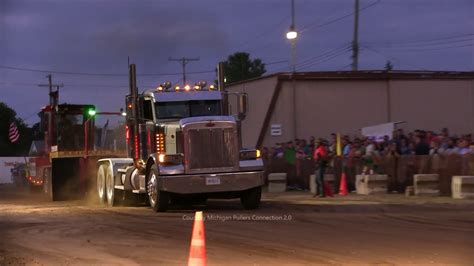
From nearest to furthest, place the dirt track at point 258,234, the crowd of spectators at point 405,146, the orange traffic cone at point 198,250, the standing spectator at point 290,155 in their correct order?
the orange traffic cone at point 198,250
the dirt track at point 258,234
the crowd of spectators at point 405,146
the standing spectator at point 290,155

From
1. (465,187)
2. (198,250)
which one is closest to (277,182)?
(465,187)

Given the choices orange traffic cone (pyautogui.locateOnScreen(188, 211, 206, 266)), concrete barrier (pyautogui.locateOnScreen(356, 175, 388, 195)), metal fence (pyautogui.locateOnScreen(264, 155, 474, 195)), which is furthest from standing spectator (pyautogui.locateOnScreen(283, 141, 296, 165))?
orange traffic cone (pyautogui.locateOnScreen(188, 211, 206, 266))

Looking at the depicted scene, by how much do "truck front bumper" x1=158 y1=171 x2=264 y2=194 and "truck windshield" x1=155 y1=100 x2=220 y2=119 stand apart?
82.6 inches

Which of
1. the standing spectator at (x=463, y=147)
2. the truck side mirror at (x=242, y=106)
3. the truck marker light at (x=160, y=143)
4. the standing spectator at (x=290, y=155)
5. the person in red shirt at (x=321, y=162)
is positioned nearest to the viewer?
the truck marker light at (x=160, y=143)

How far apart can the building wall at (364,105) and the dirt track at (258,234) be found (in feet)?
58.3

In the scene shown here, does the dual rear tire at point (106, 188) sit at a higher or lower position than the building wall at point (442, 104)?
lower

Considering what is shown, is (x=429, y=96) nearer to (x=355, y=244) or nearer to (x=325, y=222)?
(x=325, y=222)

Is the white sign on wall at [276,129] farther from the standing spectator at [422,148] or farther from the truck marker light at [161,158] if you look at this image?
the truck marker light at [161,158]

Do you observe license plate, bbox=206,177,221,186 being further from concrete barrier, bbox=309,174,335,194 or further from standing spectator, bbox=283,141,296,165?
standing spectator, bbox=283,141,296,165

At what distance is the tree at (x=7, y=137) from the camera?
88625 mm

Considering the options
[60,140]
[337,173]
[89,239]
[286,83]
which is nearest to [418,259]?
[89,239]

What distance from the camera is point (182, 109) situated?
58.6 feet

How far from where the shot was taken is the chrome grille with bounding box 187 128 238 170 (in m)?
16.5

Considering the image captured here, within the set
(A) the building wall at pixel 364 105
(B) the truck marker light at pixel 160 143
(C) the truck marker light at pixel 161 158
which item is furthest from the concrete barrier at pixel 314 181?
(A) the building wall at pixel 364 105
